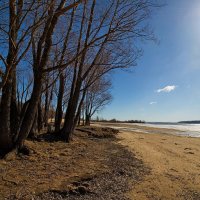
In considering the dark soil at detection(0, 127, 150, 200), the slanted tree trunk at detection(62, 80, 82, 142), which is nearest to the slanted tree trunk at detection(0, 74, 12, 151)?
the dark soil at detection(0, 127, 150, 200)

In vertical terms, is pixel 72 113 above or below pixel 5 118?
above

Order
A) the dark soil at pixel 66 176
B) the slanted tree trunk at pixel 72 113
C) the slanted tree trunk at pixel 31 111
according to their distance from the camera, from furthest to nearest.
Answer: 1. the slanted tree trunk at pixel 72 113
2. the slanted tree trunk at pixel 31 111
3. the dark soil at pixel 66 176

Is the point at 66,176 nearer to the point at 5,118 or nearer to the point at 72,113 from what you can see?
the point at 5,118

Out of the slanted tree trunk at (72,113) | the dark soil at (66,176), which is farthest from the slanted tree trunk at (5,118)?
the slanted tree trunk at (72,113)

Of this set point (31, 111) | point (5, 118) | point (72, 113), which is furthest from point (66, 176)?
point (72, 113)

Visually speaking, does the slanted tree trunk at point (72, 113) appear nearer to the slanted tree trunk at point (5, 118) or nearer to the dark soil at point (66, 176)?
the dark soil at point (66, 176)

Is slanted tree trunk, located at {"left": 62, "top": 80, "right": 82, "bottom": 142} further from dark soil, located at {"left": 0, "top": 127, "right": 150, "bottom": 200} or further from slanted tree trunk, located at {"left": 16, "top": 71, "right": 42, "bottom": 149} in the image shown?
slanted tree trunk, located at {"left": 16, "top": 71, "right": 42, "bottom": 149}

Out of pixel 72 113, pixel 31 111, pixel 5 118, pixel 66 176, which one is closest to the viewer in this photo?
pixel 66 176

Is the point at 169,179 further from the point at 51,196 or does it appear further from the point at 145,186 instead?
the point at 51,196

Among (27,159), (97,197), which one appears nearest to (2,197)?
(97,197)

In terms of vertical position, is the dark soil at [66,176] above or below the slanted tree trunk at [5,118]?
below

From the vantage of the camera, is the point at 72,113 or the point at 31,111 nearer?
the point at 31,111

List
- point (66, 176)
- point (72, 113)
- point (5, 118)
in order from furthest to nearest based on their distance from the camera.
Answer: point (72, 113)
point (5, 118)
point (66, 176)

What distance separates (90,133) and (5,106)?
9.59m
